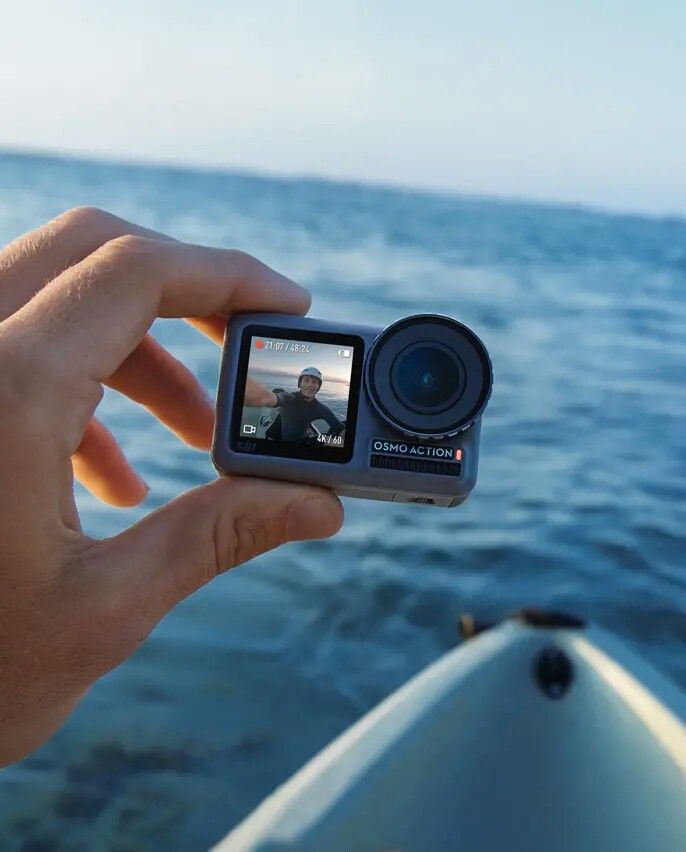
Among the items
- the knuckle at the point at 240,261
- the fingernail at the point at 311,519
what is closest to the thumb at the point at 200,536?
the fingernail at the point at 311,519

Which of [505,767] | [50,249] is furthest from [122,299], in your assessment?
[505,767]

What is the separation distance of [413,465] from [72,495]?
25.3 inches

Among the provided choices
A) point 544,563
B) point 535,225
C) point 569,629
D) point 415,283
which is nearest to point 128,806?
point 569,629

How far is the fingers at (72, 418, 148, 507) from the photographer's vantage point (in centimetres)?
212

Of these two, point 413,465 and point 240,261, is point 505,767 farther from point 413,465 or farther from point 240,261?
point 240,261

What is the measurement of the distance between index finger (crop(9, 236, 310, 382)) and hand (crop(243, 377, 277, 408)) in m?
0.16

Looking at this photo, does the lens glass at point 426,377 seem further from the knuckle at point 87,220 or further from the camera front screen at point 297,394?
the knuckle at point 87,220

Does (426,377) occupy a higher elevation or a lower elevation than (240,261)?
lower

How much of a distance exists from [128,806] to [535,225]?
54963 mm

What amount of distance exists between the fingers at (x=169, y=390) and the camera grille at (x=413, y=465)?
48cm

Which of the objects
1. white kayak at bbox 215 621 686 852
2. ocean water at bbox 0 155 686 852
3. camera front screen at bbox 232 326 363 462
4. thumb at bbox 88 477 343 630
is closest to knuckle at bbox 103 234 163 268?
camera front screen at bbox 232 326 363 462

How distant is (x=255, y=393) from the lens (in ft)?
6.04

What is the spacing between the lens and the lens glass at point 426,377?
1824 mm

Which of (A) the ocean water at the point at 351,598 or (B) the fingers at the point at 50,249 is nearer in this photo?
(B) the fingers at the point at 50,249
